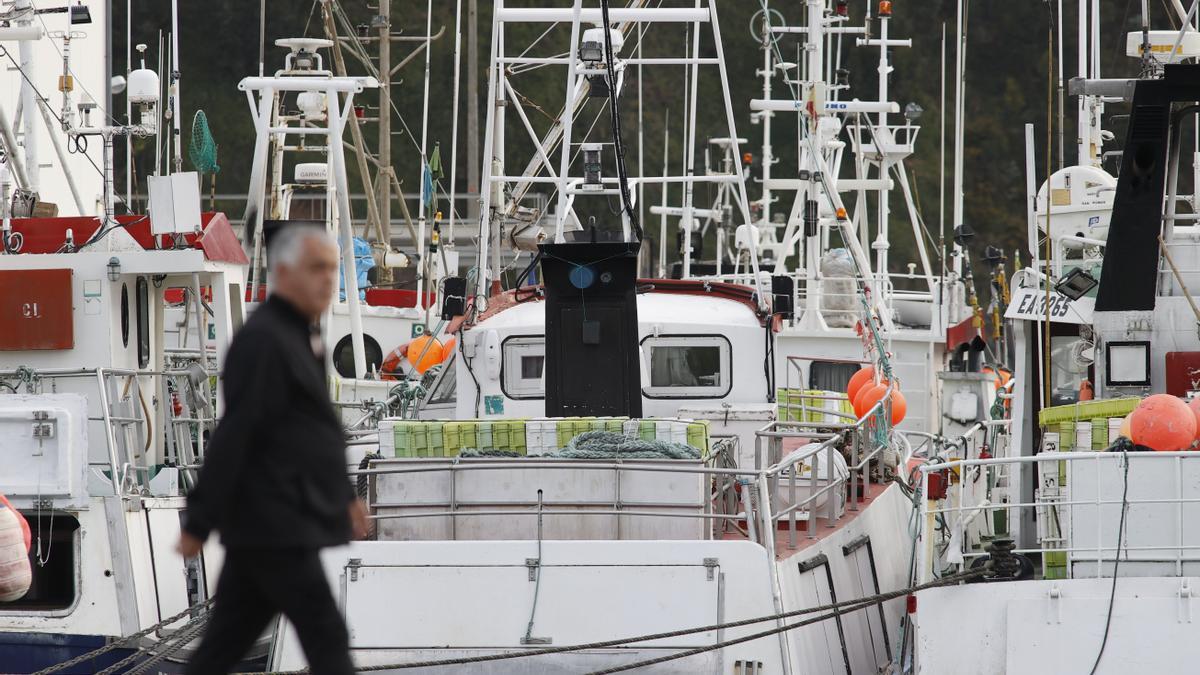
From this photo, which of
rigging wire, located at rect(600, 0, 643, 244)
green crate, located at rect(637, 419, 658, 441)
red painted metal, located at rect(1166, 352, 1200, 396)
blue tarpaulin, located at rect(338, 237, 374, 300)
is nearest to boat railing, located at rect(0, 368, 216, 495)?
rigging wire, located at rect(600, 0, 643, 244)

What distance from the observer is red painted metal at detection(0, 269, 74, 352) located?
12.2 metres

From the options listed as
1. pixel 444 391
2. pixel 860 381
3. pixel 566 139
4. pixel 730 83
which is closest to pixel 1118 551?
pixel 566 139

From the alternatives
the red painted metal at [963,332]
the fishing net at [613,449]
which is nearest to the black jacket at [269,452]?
the fishing net at [613,449]

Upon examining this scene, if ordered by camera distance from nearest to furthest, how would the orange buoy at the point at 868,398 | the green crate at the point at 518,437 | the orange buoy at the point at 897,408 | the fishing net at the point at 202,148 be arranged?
the green crate at the point at 518,437, the orange buoy at the point at 868,398, the orange buoy at the point at 897,408, the fishing net at the point at 202,148

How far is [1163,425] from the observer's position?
877 centimetres

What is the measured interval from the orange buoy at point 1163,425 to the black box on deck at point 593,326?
11.1 ft

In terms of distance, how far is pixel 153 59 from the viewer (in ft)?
148

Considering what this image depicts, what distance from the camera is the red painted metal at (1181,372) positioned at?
402 inches

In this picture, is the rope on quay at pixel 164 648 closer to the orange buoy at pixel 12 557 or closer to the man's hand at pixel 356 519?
the orange buoy at pixel 12 557

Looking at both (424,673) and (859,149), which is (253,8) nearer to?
(859,149)

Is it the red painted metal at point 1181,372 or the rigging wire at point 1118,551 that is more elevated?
the red painted metal at point 1181,372

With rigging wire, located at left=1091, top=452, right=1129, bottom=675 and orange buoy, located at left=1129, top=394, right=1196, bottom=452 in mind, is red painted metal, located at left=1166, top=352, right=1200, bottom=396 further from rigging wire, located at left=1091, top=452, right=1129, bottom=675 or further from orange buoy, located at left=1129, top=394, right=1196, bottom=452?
rigging wire, located at left=1091, top=452, right=1129, bottom=675

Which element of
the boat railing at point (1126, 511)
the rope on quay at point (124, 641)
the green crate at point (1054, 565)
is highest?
the boat railing at point (1126, 511)

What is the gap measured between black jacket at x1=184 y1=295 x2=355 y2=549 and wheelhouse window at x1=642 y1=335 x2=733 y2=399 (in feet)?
25.1
